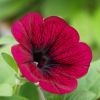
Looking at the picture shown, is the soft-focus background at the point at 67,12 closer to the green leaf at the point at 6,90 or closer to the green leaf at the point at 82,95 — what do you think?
the green leaf at the point at 82,95

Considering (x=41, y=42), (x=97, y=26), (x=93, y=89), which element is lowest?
(x=97, y=26)

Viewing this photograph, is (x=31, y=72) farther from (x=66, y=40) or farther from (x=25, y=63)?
(x=66, y=40)

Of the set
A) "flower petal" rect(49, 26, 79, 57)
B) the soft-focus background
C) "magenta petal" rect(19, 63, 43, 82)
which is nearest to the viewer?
"magenta petal" rect(19, 63, 43, 82)

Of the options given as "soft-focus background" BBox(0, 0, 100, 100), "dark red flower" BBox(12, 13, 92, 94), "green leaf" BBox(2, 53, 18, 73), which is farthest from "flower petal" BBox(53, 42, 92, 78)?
"soft-focus background" BBox(0, 0, 100, 100)

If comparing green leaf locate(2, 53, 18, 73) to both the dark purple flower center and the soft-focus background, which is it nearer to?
the dark purple flower center

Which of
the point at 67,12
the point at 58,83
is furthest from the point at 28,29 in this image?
the point at 67,12

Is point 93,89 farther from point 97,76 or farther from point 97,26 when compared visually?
point 97,26

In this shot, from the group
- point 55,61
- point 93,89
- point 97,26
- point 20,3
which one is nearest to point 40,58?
point 55,61
